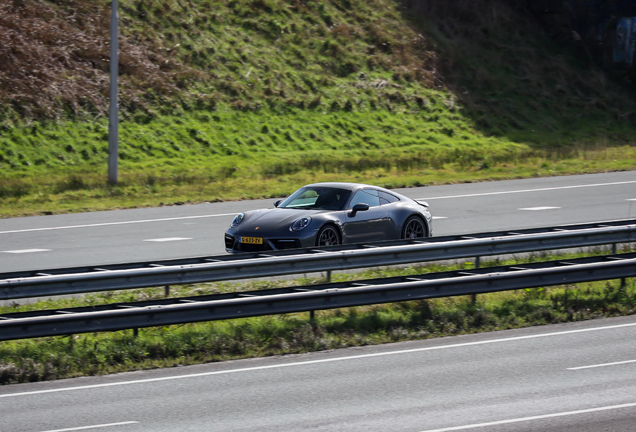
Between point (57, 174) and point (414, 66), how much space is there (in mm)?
20496

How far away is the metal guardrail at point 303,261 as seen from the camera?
9.84m

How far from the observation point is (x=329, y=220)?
537 inches

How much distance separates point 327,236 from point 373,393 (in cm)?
615

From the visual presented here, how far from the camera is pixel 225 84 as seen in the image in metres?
34.3

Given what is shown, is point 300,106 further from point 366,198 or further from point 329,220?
point 329,220

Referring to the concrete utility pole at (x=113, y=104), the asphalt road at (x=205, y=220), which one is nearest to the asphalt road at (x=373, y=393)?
the asphalt road at (x=205, y=220)

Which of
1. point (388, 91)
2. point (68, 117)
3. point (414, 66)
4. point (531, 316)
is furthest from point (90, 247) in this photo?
Result: point (414, 66)

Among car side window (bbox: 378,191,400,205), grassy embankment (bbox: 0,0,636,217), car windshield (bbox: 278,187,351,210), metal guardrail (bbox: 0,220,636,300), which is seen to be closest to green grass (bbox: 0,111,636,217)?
grassy embankment (bbox: 0,0,636,217)

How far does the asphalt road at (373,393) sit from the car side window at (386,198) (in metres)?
5.50

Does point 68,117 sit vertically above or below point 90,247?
above

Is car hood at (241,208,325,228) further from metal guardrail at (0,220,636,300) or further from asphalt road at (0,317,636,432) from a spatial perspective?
asphalt road at (0,317,636,432)

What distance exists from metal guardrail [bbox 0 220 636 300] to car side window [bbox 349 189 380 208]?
2045mm

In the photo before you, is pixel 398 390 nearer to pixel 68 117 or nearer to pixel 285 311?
pixel 285 311

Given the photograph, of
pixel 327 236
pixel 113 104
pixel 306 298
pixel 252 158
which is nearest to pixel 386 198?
pixel 327 236
